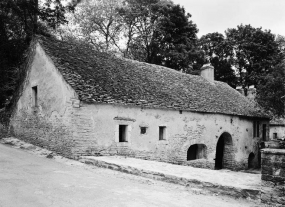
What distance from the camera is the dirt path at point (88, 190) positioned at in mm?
4965

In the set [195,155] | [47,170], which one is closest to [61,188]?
[47,170]

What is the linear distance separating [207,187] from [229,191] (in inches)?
21.2

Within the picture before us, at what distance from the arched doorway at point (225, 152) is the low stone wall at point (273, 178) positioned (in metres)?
13.9

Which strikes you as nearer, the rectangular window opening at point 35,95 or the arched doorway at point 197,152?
the rectangular window opening at point 35,95

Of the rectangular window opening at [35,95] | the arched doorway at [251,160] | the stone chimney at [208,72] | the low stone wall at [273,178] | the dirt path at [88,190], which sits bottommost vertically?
the arched doorway at [251,160]

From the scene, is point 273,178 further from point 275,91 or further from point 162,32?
point 162,32

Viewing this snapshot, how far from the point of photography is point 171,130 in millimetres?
14594

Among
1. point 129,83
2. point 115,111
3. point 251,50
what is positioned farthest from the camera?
point 251,50

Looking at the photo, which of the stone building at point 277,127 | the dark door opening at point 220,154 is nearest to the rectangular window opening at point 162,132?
the dark door opening at point 220,154

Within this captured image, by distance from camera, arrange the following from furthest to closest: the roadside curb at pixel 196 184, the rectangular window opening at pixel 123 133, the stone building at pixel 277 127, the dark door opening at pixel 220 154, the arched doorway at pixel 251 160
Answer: the stone building at pixel 277 127 < the arched doorway at pixel 251 160 < the dark door opening at pixel 220 154 < the rectangular window opening at pixel 123 133 < the roadside curb at pixel 196 184

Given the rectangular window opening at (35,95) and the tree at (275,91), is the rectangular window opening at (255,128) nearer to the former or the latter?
the tree at (275,91)

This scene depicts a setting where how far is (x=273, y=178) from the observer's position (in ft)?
17.0

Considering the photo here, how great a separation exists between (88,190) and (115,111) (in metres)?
6.55

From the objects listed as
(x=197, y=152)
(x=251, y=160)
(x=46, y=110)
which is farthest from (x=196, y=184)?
(x=251, y=160)
